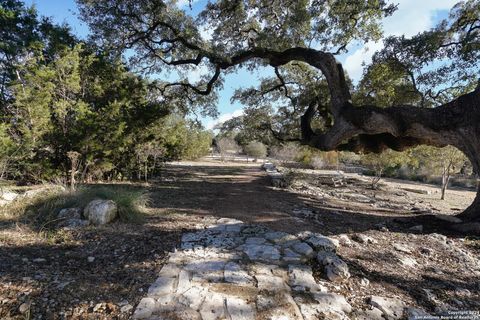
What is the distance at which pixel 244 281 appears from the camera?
8.51ft

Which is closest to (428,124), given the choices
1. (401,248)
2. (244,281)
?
(401,248)

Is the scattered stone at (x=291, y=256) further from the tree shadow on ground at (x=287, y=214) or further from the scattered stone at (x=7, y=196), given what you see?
the scattered stone at (x=7, y=196)

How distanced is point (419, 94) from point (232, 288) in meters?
7.85

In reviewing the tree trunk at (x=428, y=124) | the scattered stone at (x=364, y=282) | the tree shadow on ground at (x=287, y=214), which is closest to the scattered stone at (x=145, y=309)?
the scattered stone at (x=364, y=282)

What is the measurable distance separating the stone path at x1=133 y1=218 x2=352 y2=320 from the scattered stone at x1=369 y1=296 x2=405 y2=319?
29 centimetres

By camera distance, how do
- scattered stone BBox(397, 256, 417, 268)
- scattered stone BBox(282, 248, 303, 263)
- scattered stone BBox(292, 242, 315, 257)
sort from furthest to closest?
scattered stone BBox(397, 256, 417, 268), scattered stone BBox(292, 242, 315, 257), scattered stone BBox(282, 248, 303, 263)

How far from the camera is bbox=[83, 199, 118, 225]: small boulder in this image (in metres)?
3.92

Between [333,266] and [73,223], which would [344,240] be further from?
[73,223]

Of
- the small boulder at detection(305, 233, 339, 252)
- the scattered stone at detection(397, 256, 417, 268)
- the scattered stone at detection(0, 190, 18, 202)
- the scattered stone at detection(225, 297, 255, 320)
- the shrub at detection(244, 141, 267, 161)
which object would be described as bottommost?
the scattered stone at detection(397, 256, 417, 268)

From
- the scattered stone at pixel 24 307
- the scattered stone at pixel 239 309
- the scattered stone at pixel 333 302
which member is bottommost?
the scattered stone at pixel 333 302

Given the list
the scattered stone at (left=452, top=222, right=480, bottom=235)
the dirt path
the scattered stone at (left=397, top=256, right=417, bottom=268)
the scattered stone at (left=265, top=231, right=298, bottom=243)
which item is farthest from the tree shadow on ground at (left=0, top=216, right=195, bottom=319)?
the scattered stone at (left=452, top=222, right=480, bottom=235)

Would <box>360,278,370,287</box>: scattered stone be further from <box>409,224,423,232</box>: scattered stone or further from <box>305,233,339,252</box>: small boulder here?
<box>409,224,423,232</box>: scattered stone

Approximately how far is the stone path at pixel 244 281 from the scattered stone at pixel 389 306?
0.29 m

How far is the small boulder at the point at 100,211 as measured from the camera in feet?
12.9
